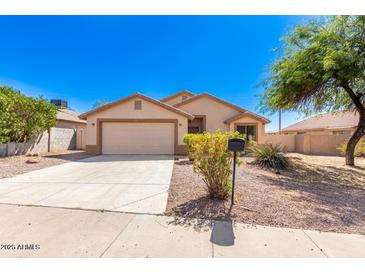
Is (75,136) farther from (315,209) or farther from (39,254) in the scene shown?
(315,209)

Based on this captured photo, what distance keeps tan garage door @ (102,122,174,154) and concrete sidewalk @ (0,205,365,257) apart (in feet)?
33.7

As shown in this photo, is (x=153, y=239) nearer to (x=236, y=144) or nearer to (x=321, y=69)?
(x=236, y=144)

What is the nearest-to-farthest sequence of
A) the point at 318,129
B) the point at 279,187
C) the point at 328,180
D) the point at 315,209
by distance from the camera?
the point at 315,209, the point at 279,187, the point at 328,180, the point at 318,129

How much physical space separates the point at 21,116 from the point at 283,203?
49.5 feet

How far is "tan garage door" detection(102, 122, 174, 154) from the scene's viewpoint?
13906 millimetres

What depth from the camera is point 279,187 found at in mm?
5977

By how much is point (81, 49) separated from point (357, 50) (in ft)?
48.7

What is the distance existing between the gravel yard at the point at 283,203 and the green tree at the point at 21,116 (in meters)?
10.7

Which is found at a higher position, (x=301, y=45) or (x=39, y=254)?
(x=301, y=45)

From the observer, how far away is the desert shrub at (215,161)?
4.31 m

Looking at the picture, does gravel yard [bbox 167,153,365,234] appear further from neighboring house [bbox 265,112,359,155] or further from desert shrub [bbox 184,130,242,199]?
neighboring house [bbox 265,112,359,155]

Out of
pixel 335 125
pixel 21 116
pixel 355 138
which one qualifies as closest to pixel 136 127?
pixel 21 116

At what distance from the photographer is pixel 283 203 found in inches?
175
